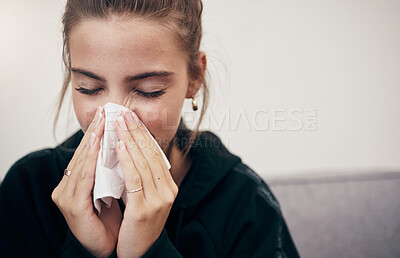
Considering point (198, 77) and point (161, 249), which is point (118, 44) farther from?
point (161, 249)

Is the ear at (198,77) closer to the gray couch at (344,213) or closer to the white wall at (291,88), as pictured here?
the white wall at (291,88)

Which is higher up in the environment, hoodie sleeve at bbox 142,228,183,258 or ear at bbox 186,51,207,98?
ear at bbox 186,51,207,98

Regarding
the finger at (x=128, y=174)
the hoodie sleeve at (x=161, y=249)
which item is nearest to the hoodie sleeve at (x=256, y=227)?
the hoodie sleeve at (x=161, y=249)

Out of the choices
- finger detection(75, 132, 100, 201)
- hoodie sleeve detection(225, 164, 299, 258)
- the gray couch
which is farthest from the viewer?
the gray couch

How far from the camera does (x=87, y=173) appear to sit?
67 centimetres

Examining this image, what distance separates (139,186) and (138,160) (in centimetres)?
5


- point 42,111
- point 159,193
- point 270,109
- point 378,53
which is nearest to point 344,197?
point 270,109

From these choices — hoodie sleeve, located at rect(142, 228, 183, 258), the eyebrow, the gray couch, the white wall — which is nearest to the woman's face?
the eyebrow

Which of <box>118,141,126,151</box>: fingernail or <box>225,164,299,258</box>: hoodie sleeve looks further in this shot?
<box>225,164,299,258</box>: hoodie sleeve

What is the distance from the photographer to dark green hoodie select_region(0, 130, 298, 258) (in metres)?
0.89

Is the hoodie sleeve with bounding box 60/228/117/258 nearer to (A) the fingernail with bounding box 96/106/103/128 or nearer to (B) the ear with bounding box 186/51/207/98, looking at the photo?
(A) the fingernail with bounding box 96/106/103/128

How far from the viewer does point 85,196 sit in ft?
2.24

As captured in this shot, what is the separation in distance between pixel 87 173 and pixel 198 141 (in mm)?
407

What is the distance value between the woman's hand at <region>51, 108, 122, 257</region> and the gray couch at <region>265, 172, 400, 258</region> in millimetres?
741
